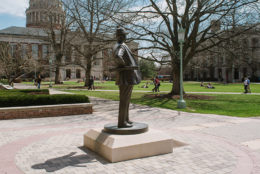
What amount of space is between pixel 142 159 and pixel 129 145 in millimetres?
431

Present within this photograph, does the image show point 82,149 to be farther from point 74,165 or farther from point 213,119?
point 213,119

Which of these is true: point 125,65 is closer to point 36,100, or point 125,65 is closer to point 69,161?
point 69,161

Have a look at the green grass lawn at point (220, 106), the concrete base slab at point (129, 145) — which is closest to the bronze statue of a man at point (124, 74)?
the concrete base slab at point (129, 145)

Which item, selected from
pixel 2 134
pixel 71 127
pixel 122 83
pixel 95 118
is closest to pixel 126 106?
pixel 122 83

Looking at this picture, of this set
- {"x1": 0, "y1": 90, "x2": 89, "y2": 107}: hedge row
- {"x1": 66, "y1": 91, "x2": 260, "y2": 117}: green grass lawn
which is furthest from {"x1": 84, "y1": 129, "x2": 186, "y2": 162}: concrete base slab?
{"x1": 66, "y1": 91, "x2": 260, "y2": 117}: green grass lawn

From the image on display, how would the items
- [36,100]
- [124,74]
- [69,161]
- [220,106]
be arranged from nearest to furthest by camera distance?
1. [69,161]
2. [124,74]
3. [36,100]
4. [220,106]

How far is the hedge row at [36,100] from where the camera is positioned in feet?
35.1

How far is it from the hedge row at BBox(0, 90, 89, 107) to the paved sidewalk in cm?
154

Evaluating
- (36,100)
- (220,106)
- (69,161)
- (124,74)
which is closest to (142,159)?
(69,161)

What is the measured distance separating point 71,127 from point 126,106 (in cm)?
364

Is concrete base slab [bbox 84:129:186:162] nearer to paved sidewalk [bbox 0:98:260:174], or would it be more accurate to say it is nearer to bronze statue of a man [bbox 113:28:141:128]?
paved sidewalk [bbox 0:98:260:174]

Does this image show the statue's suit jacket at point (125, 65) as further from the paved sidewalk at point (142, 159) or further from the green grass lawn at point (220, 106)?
the green grass lawn at point (220, 106)

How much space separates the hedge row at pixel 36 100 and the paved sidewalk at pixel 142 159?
5.06 ft

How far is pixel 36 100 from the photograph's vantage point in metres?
11.1
